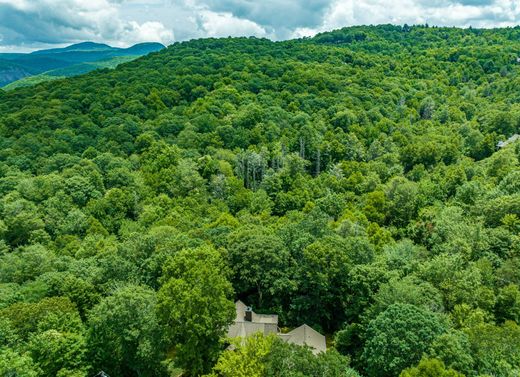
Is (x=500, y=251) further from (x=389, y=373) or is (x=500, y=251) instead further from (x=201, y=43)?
(x=201, y=43)

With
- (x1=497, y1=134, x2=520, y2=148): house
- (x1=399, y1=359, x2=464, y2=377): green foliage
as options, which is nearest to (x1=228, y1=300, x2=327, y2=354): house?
(x1=399, y1=359, x2=464, y2=377): green foliage

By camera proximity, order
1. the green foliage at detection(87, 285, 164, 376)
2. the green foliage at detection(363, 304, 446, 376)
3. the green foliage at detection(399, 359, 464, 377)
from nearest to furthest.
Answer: the green foliage at detection(399, 359, 464, 377) < the green foliage at detection(363, 304, 446, 376) < the green foliage at detection(87, 285, 164, 376)

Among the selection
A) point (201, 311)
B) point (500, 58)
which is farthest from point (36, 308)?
point (500, 58)

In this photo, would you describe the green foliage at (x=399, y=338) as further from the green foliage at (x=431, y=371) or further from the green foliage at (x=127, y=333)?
the green foliage at (x=127, y=333)

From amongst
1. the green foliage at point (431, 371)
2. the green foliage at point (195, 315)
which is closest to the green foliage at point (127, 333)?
the green foliage at point (195, 315)

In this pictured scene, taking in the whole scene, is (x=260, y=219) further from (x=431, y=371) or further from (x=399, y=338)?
(x=431, y=371)

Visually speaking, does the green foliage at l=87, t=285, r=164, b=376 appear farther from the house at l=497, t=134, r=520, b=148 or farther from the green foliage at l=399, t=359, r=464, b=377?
the house at l=497, t=134, r=520, b=148
